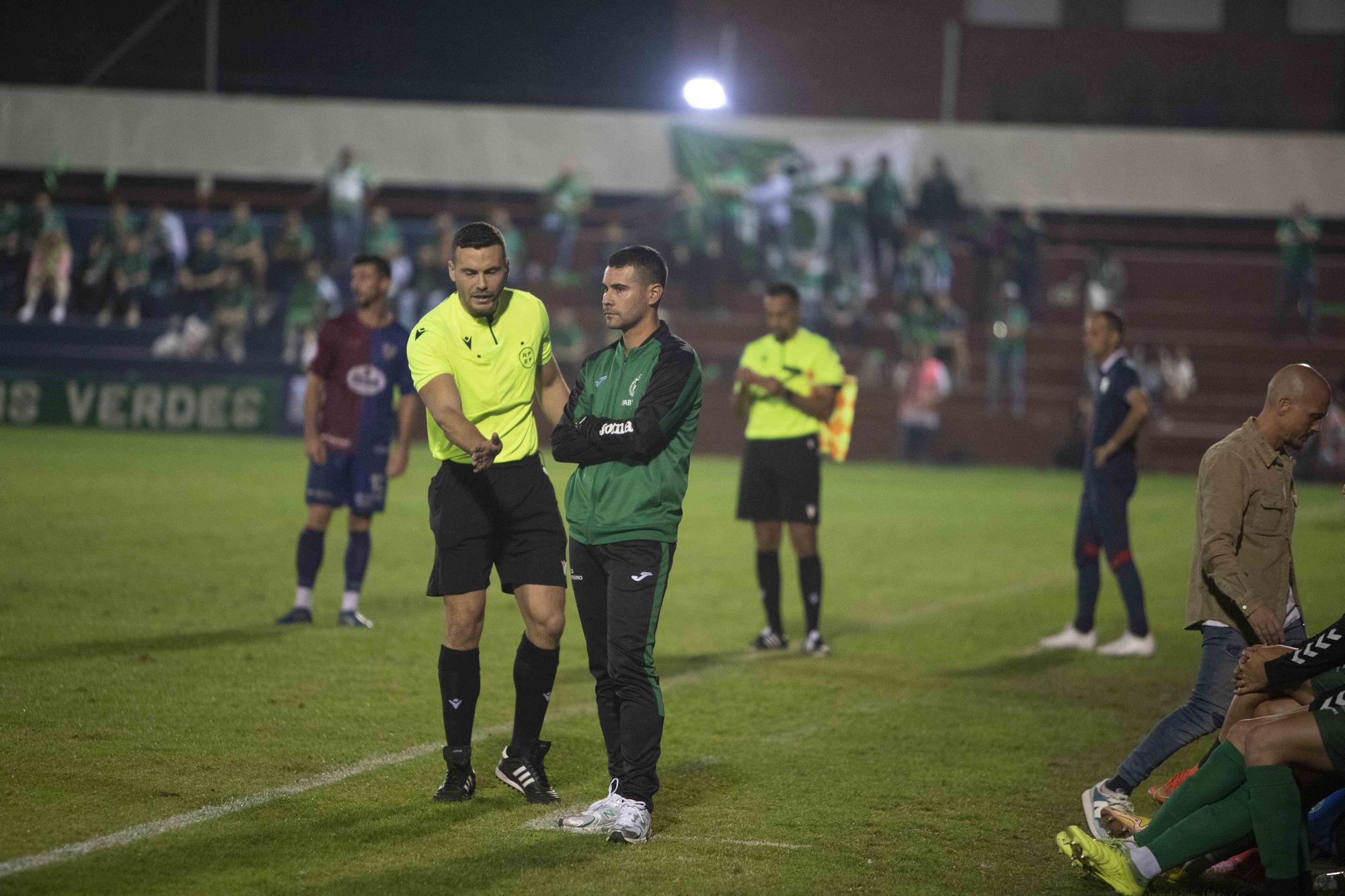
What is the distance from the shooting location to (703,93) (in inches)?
1239

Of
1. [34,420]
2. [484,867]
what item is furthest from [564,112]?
[484,867]

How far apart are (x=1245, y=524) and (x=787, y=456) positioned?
4.50 m

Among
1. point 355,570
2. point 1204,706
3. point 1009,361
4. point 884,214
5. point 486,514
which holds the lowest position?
point 355,570

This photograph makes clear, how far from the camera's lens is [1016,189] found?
32.1m

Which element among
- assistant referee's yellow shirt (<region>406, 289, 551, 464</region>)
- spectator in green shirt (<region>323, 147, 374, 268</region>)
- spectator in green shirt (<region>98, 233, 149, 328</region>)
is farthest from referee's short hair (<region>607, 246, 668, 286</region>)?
spectator in green shirt (<region>98, 233, 149, 328</region>)

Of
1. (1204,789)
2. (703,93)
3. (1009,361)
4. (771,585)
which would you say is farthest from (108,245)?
(1204,789)

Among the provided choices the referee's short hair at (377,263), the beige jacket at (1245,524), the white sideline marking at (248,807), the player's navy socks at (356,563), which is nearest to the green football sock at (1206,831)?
the beige jacket at (1245,524)

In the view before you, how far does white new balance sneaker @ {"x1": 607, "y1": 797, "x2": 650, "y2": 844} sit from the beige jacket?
2.22 m

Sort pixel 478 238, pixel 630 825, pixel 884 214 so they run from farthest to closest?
pixel 884 214, pixel 478 238, pixel 630 825

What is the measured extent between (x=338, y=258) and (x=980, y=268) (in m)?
12.9

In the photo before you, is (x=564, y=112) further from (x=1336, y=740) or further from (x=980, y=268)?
(x=1336, y=740)

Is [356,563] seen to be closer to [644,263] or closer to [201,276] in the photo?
[644,263]

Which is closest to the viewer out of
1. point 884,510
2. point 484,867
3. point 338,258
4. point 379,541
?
point 484,867

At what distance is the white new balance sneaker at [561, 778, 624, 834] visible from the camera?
5.60 metres
